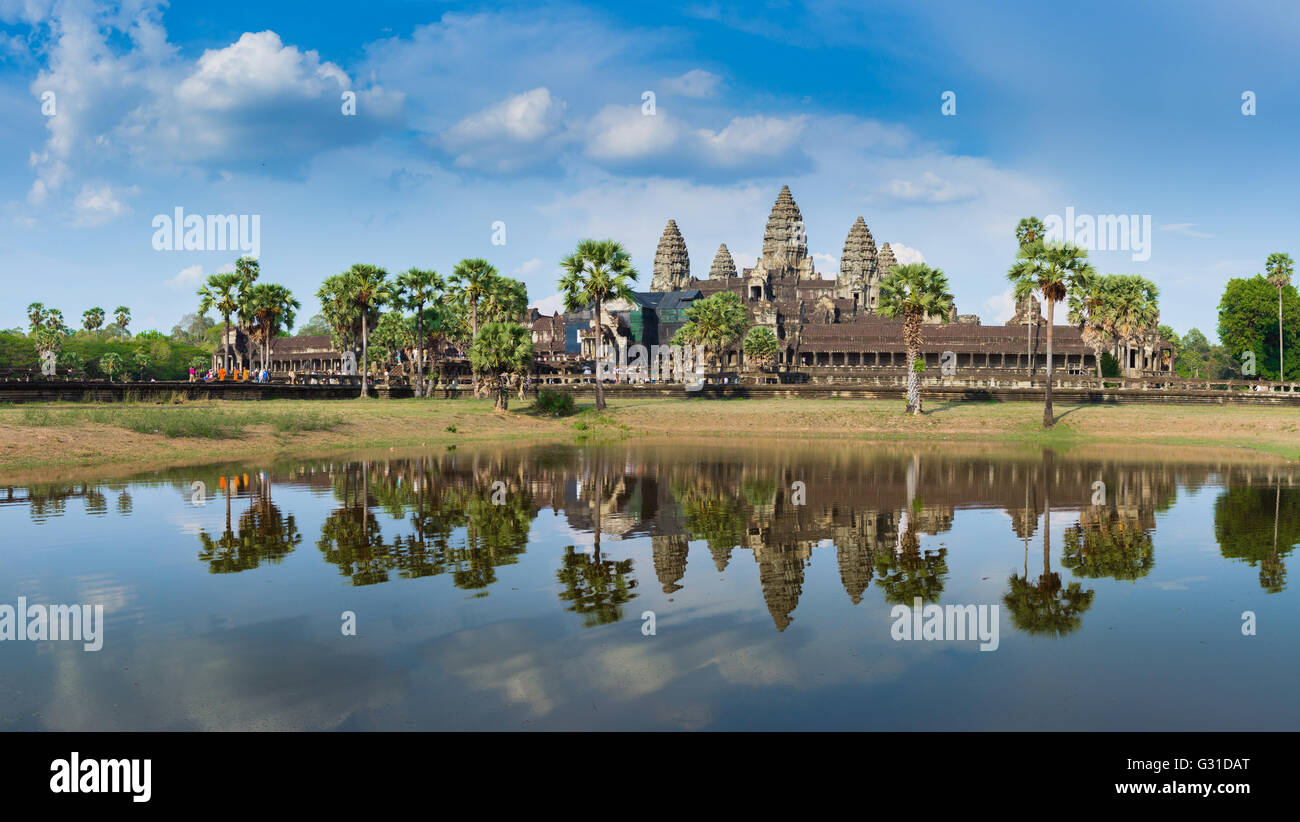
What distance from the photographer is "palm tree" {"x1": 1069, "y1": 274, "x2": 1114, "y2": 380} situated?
81.7 m

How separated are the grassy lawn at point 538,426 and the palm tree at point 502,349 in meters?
3.08

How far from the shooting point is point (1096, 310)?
82.8 m

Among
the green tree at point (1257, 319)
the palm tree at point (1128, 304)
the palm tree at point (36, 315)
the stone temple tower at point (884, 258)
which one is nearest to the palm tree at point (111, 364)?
the palm tree at point (36, 315)

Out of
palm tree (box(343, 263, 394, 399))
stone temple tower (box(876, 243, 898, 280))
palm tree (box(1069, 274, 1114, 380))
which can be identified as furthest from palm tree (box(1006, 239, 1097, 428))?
stone temple tower (box(876, 243, 898, 280))

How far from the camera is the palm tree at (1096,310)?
8169cm

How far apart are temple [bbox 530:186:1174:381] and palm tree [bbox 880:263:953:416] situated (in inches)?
677

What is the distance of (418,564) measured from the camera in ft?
48.2

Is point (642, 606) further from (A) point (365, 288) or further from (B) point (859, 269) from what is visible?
(B) point (859, 269)

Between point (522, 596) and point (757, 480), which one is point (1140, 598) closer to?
point (522, 596)

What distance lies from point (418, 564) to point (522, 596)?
9.71 feet

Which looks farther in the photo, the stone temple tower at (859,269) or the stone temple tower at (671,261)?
the stone temple tower at (671,261)

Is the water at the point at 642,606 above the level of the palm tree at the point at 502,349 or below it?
below

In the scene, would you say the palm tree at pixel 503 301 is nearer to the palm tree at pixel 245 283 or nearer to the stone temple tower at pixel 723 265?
the palm tree at pixel 245 283
